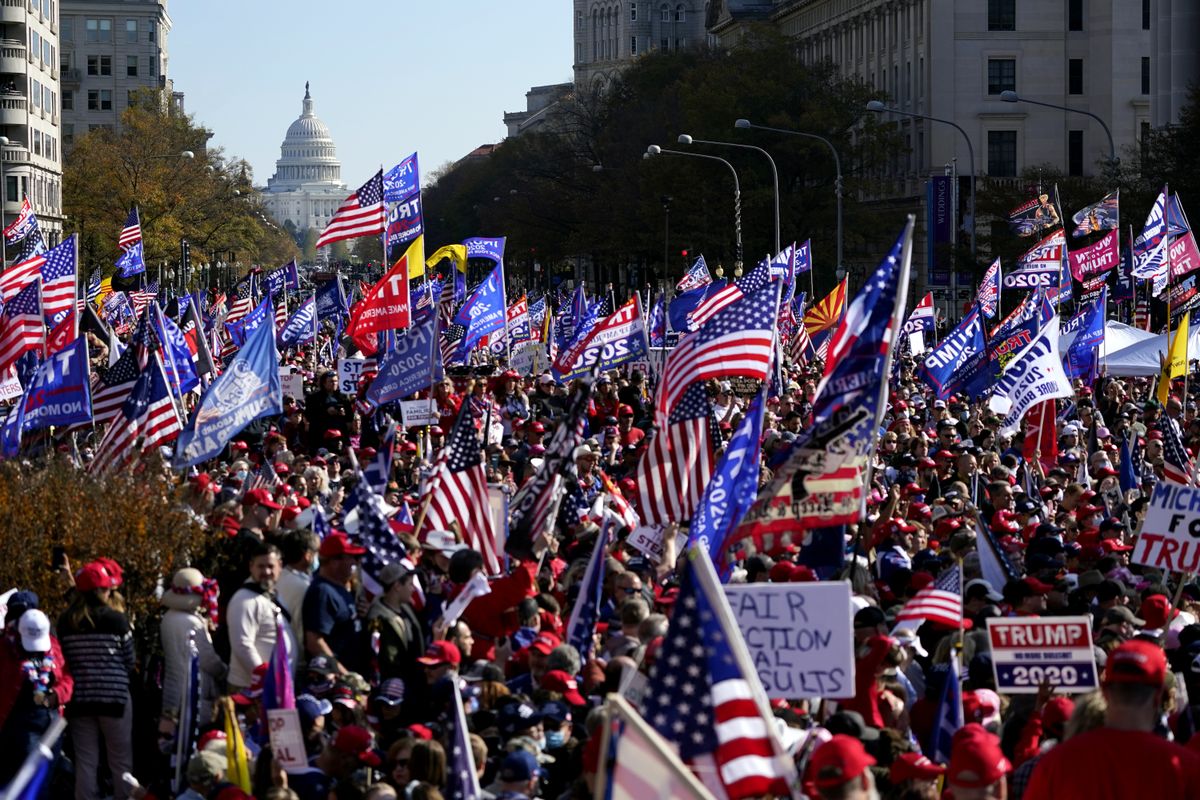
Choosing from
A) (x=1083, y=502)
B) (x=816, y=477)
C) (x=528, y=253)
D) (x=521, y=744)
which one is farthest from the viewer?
(x=528, y=253)

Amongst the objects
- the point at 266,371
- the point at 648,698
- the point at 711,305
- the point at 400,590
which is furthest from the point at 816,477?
the point at 711,305

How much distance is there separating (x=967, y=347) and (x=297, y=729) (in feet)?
54.0

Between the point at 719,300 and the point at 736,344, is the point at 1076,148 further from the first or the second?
the point at 736,344

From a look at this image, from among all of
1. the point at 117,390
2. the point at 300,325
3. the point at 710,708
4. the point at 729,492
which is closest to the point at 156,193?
the point at 300,325

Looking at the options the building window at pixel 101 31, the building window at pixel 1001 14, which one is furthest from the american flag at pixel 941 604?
the building window at pixel 101 31

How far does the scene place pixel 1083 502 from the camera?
52.2ft

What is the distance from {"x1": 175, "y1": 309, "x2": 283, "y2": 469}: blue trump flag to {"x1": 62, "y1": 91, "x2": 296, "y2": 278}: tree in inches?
2086

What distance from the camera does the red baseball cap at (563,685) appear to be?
9.07 m

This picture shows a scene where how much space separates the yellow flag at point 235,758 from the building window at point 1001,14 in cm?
8185

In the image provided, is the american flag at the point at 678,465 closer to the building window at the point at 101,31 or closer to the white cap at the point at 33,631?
the white cap at the point at 33,631

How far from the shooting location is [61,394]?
59.4ft

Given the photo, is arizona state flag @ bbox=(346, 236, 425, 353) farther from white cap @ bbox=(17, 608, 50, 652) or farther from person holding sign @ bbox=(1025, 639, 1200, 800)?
person holding sign @ bbox=(1025, 639, 1200, 800)

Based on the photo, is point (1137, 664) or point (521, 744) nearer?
point (1137, 664)

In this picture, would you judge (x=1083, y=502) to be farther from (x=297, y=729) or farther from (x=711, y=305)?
(x=711, y=305)
